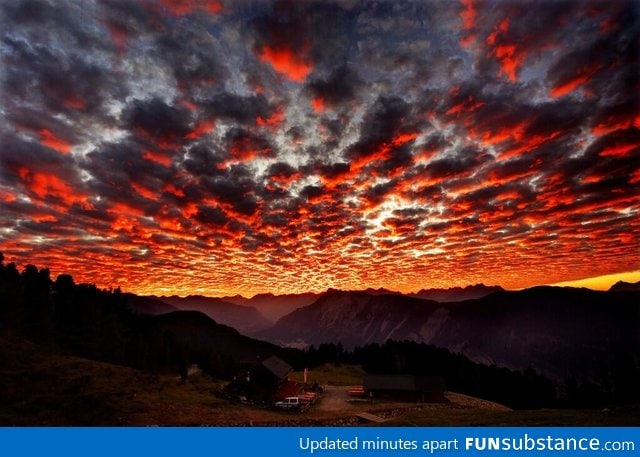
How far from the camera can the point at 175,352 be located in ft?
287

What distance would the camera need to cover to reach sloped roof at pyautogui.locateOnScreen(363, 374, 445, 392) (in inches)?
2681

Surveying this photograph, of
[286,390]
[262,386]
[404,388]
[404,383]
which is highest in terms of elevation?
[262,386]

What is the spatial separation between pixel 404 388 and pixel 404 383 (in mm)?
1401

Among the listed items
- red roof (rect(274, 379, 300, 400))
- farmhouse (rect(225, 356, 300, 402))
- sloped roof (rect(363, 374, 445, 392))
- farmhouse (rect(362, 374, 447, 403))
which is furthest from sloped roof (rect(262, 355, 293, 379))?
sloped roof (rect(363, 374, 445, 392))

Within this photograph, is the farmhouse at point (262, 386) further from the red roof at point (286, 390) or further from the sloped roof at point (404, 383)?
the sloped roof at point (404, 383)

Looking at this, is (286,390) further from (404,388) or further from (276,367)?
(404,388)

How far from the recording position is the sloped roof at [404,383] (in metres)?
68.1

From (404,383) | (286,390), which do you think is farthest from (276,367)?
(404,383)

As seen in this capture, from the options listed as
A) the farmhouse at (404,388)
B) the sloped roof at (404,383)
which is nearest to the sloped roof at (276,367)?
the farmhouse at (404,388)

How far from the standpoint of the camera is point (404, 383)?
2731 inches

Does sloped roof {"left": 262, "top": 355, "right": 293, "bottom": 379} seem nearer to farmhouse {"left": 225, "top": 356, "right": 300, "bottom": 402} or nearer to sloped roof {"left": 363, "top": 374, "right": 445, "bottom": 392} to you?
farmhouse {"left": 225, "top": 356, "right": 300, "bottom": 402}

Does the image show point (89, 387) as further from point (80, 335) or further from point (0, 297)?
point (80, 335)

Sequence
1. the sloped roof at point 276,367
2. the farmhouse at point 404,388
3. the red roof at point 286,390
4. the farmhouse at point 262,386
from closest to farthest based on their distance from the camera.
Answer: the red roof at point 286,390 < the farmhouse at point 262,386 < the sloped roof at point 276,367 < the farmhouse at point 404,388

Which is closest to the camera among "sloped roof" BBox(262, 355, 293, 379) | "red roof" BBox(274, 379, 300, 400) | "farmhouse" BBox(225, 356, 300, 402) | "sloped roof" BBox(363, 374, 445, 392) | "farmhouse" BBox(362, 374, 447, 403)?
"red roof" BBox(274, 379, 300, 400)
